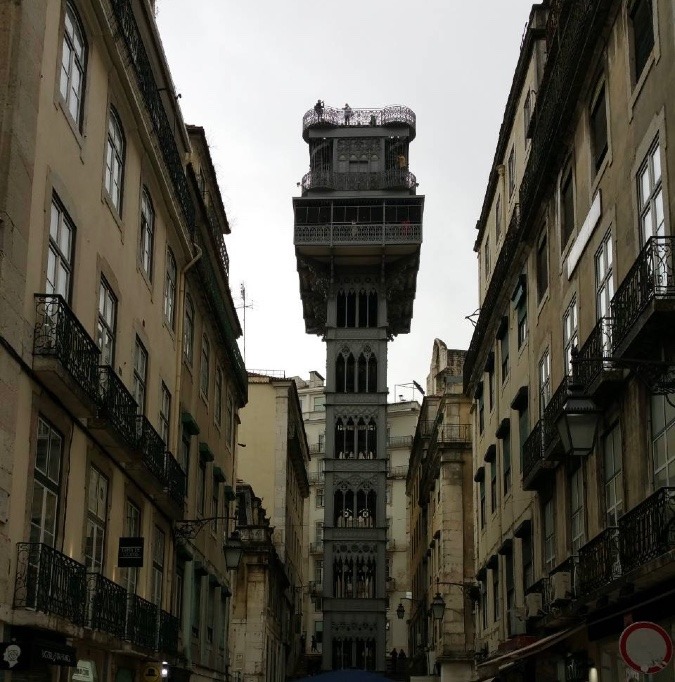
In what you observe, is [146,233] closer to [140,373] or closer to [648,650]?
[140,373]

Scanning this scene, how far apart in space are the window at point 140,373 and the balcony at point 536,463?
24.1ft

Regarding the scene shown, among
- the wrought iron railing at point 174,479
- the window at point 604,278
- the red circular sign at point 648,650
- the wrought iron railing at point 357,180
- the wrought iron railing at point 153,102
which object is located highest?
the wrought iron railing at point 357,180

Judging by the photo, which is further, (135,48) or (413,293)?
(413,293)

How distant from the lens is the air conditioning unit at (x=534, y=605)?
2262 centimetres

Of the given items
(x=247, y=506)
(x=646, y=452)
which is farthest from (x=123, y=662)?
(x=247, y=506)

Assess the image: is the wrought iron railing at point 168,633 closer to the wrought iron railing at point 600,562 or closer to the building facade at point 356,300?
the wrought iron railing at point 600,562

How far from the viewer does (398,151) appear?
66.3 meters

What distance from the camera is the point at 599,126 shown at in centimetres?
1964

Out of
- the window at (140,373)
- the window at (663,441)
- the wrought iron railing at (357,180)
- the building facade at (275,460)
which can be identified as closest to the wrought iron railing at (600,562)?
the window at (663,441)

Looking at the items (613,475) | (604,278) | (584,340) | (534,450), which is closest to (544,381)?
(534,450)

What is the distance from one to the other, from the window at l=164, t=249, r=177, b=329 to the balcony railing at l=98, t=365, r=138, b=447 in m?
6.05

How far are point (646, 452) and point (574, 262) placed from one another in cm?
588

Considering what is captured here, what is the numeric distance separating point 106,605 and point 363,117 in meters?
52.8

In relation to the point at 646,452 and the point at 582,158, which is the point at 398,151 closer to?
the point at 582,158
